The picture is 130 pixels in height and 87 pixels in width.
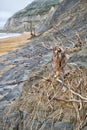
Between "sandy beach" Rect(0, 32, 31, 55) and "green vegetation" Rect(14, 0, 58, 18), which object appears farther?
"green vegetation" Rect(14, 0, 58, 18)

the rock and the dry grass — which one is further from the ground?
the dry grass

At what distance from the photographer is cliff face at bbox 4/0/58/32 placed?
3605 inches

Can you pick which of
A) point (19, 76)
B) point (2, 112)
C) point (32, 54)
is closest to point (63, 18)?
point (32, 54)

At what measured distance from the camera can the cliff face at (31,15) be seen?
91.6 metres

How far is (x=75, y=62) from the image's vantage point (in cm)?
908

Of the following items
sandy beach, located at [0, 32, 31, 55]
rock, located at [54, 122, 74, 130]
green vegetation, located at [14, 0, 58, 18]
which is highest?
green vegetation, located at [14, 0, 58, 18]

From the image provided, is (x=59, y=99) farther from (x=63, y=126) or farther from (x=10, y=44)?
(x=10, y=44)

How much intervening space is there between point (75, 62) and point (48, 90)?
3.50 feet

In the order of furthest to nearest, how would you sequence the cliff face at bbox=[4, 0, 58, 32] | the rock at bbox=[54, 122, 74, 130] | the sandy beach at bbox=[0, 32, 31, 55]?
the cliff face at bbox=[4, 0, 58, 32] → the sandy beach at bbox=[0, 32, 31, 55] → the rock at bbox=[54, 122, 74, 130]

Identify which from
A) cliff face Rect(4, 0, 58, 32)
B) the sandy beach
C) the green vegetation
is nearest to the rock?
the sandy beach

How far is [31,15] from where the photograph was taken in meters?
99.8

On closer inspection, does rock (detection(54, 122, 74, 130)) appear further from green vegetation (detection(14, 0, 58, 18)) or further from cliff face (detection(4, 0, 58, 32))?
green vegetation (detection(14, 0, 58, 18))

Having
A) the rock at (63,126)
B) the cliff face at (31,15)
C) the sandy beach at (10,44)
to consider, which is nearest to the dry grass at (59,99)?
the rock at (63,126)

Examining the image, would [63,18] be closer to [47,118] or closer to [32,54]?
[32,54]
